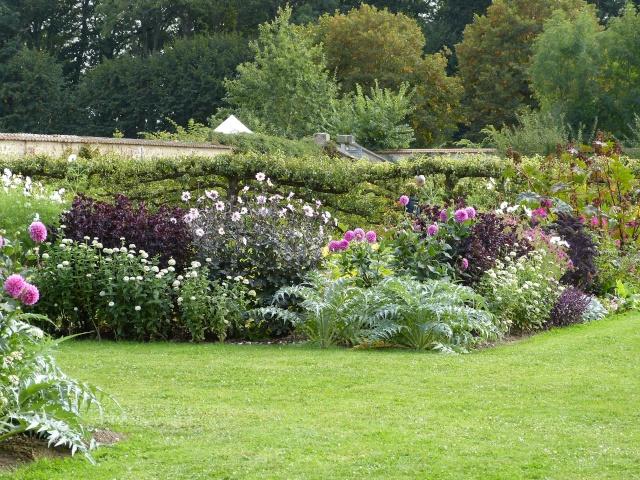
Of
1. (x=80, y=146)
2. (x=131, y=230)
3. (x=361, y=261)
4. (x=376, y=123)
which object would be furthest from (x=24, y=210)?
(x=376, y=123)

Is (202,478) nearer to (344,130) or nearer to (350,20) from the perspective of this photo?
(344,130)

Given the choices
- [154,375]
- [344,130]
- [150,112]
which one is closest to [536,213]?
[154,375]

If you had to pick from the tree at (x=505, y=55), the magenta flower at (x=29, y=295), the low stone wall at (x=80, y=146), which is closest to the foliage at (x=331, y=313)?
the magenta flower at (x=29, y=295)

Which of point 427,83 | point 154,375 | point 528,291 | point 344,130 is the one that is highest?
point 427,83

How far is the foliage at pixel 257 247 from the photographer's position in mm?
8258

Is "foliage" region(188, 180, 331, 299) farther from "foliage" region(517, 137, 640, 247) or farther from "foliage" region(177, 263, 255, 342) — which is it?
"foliage" region(517, 137, 640, 247)

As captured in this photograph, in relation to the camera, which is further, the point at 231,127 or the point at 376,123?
the point at 376,123

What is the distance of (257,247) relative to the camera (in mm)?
8305

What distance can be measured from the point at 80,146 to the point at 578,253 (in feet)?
37.9

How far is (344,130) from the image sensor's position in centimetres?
3025

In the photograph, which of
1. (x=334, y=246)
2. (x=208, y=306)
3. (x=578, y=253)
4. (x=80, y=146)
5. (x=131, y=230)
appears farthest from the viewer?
(x=80, y=146)

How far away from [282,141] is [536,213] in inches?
471

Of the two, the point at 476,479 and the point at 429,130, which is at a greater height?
the point at 429,130

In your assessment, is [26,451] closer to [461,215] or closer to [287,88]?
[461,215]
